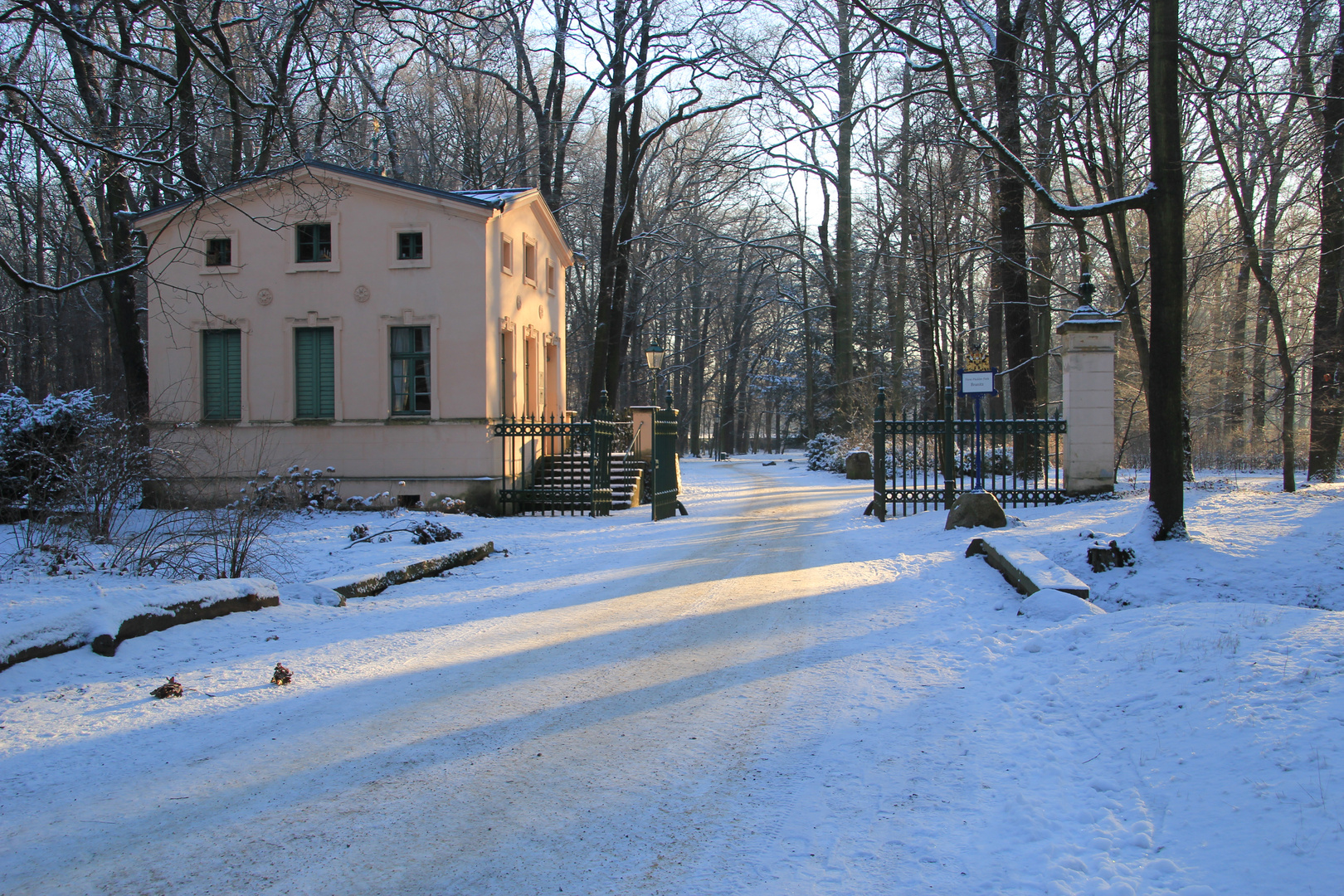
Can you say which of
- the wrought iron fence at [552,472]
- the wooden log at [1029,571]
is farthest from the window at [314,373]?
the wooden log at [1029,571]

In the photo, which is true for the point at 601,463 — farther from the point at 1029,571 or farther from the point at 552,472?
the point at 1029,571

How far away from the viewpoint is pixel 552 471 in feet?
52.7

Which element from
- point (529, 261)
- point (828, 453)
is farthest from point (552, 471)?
point (828, 453)

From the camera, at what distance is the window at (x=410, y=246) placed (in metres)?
17.1

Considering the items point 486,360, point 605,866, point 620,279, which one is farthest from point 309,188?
point 605,866

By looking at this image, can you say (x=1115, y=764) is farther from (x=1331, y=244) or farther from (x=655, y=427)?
(x=1331, y=244)

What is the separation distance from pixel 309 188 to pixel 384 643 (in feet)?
47.1

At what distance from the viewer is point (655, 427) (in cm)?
1612

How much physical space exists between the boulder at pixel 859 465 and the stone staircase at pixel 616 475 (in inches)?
327

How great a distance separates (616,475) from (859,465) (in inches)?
375

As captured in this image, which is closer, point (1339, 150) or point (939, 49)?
point (939, 49)

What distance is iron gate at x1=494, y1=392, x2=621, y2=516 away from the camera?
52.9 feet

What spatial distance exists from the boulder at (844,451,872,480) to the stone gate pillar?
1129 centimetres

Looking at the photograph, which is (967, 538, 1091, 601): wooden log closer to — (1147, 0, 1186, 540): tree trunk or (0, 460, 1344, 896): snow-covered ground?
(0, 460, 1344, 896): snow-covered ground
